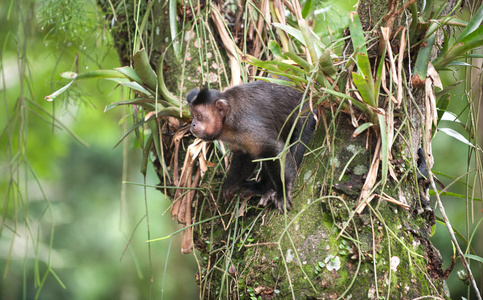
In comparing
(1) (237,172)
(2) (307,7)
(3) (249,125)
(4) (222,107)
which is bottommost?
(1) (237,172)

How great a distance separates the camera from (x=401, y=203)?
217 centimetres

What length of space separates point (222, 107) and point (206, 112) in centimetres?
16

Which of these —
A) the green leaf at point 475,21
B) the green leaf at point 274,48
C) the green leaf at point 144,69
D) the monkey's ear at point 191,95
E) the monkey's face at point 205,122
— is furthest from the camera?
the monkey's ear at point 191,95

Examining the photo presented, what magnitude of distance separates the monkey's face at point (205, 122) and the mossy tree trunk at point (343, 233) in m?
0.56

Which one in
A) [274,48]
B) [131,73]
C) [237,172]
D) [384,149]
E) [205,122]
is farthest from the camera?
[237,172]

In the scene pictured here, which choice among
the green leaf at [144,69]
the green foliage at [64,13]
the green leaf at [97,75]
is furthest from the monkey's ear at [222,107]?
the green foliage at [64,13]

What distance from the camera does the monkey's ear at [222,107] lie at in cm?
299

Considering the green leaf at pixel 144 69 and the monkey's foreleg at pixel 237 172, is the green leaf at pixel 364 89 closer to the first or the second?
the monkey's foreleg at pixel 237 172

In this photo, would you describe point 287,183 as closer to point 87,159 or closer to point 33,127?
point 33,127

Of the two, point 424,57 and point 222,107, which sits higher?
point 424,57

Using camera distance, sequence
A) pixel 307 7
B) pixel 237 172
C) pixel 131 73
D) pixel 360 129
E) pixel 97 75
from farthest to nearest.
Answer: pixel 307 7 < pixel 237 172 < pixel 131 73 < pixel 97 75 < pixel 360 129

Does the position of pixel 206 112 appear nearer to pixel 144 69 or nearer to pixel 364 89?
pixel 144 69

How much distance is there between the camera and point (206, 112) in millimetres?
2896

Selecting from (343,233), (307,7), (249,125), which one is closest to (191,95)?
(249,125)
